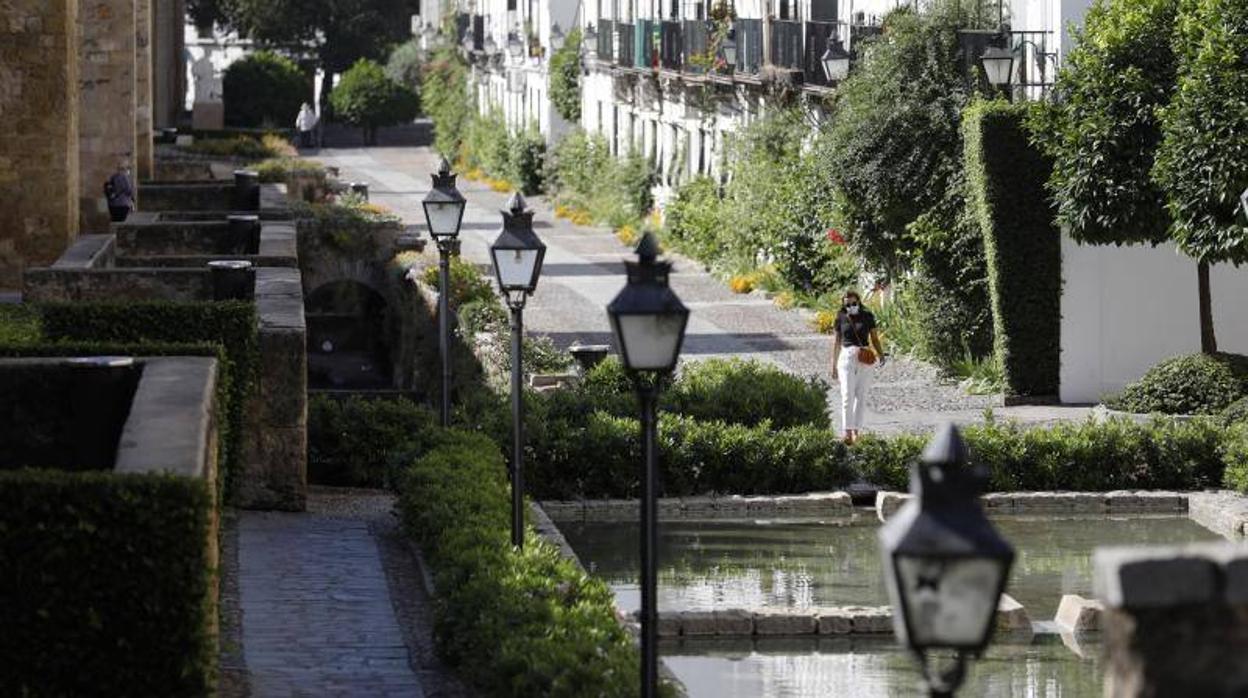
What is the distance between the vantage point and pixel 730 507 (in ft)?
59.4

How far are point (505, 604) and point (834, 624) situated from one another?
2.88 m

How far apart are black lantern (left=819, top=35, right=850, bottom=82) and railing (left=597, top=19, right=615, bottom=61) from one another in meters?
17.8

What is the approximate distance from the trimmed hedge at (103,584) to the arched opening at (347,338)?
2286cm

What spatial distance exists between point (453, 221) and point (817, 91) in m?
12.4

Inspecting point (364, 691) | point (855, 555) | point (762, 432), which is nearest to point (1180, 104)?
point (762, 432)

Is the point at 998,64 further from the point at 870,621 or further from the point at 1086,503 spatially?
the point at 870,621

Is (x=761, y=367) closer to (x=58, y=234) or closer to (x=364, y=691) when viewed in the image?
(x=58, y=234)

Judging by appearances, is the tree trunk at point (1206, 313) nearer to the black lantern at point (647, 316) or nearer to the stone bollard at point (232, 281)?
the stone bollard at point (232, 281)

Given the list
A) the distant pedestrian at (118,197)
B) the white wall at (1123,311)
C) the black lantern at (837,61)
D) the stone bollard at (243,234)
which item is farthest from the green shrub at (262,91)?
the white wall at (1123,311)

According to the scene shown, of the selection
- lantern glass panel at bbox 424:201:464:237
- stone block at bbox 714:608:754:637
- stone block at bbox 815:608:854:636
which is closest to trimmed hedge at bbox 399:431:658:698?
stone block at bbox 714:608:754:637

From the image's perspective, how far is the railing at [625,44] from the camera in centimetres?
4466

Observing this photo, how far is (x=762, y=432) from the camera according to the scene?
61.0 ft

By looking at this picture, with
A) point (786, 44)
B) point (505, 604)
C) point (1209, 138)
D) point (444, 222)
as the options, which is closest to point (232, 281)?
point (444, 222)

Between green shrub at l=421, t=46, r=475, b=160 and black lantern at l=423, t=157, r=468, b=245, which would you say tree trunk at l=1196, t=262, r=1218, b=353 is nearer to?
black lantern at l=423, t=157, r=468, b=245
